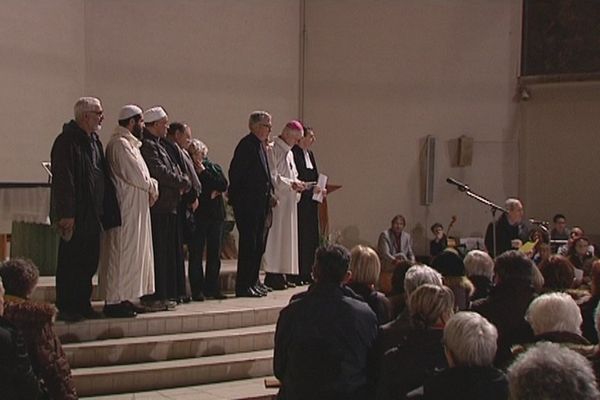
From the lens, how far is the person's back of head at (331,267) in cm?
393

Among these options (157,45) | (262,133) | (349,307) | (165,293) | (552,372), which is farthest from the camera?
(157,45)

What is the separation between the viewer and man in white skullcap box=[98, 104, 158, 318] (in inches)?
238

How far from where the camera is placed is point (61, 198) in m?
5.68

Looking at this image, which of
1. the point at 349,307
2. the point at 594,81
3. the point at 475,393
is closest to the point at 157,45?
the point at 594,81

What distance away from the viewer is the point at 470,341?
3.00 metres

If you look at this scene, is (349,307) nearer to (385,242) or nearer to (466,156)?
(385,242)

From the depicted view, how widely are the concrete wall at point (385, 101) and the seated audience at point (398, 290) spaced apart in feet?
25.1

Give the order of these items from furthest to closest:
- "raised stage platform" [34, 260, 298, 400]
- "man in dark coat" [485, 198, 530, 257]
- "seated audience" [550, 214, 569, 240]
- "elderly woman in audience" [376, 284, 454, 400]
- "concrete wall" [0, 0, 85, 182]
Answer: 1. "seated audience" [550, 214, 569, 240]
2. "man in dark coat" [485, 198, 530, 257]
3. "concrete wall" [0, 0, 85, 182]
4. "raised stage platform" [34, 260, 298, 400]
5. "elderly woman in audience" [376, 284, 454, 400]

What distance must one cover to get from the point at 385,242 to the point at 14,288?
7389 millimetres

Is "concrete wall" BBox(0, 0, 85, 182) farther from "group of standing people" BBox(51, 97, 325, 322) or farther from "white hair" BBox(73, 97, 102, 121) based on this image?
"white hair" BBox(73, 97, 102, 121)

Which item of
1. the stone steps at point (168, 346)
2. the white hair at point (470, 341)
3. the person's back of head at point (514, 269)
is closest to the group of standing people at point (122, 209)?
the stone steps at point (168, 346)

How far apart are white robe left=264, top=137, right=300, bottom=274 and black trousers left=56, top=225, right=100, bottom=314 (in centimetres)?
222

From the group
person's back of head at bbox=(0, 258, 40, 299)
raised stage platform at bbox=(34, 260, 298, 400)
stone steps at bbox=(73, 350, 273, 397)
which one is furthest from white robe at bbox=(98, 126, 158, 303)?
person's back of head at bbox=(0, 258, 40, 299)

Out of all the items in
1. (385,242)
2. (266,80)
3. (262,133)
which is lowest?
(385,242)
